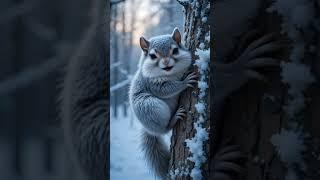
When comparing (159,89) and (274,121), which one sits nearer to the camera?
(274,121)

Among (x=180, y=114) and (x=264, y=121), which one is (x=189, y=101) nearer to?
(x=180, y=114)

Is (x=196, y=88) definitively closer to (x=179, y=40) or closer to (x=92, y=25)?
(x=179, y=40)

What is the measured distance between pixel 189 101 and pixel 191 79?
2.1 inches

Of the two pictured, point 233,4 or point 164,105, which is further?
point 164,105

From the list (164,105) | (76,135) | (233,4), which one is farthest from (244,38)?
(76,135)

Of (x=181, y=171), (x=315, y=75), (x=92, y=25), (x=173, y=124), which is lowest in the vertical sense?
(x=181, y=171)

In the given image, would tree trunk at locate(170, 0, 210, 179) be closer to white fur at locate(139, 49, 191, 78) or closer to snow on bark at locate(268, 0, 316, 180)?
white fur at locate(139, 49, 191, 78)

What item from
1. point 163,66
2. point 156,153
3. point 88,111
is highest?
point 163,66

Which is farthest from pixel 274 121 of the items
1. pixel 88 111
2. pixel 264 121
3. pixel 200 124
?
pixel 88 111

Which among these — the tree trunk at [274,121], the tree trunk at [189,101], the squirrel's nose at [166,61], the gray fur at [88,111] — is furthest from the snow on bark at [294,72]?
the gray fur at [88,111]

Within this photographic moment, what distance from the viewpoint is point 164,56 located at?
0.94 meters

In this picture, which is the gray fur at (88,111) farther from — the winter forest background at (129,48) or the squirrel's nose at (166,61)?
the squirrel's nose at (166,61)

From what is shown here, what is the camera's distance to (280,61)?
31.0 inches

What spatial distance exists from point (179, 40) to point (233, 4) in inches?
6.6
